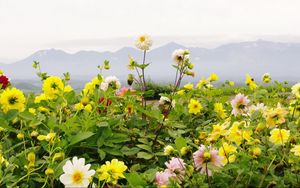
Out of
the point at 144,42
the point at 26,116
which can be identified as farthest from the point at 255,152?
the point at 144,42

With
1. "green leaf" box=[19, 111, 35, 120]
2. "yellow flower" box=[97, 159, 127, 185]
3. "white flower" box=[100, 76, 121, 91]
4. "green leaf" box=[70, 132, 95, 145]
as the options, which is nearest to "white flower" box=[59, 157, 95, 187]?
"yellow flower" box=[97, 159, 127, 185]

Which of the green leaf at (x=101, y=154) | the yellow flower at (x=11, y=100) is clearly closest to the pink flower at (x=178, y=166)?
the green leaf at (x=101, y=154)

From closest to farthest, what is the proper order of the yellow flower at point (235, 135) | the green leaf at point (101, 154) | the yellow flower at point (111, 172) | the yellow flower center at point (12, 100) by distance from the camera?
the yellow flower at point (111, 172), the yellow flower at point (235, 135), the green leaf at point (101, 154), the yellow flower center at point (12, 100)

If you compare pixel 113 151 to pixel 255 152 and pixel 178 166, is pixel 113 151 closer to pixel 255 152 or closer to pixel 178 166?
pixel 178 166

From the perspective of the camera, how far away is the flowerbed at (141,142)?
1233 millimetres

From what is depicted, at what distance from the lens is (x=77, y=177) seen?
1.04m

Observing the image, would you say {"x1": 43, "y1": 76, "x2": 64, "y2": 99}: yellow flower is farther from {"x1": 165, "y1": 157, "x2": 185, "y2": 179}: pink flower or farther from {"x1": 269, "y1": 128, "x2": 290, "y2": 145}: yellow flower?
{"x1": 269, "y1": 128, "x2": 290, "y2": 145}: yellow flower

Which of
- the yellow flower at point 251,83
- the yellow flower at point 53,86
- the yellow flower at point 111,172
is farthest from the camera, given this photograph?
the yellow flower at point 251,83

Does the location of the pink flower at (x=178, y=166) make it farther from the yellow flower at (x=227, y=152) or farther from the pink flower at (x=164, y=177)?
the yellow flower at (x=227, y=152)

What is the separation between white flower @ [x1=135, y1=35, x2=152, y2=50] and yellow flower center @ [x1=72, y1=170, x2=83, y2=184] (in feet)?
4.13

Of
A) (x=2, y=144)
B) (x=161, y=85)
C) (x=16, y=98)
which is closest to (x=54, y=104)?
(x=16, y=98)

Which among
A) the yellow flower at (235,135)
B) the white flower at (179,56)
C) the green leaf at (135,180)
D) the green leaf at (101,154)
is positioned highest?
the white flower at (179,56)

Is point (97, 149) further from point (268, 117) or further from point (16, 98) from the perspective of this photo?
point (268, 117)

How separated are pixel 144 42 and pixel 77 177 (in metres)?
1.27
